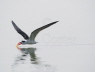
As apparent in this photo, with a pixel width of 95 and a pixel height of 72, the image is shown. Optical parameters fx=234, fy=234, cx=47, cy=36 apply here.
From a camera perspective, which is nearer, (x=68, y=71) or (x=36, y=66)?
(x=68, y=71)

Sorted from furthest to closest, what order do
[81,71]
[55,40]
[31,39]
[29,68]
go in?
[55,40], [31,39], [29,68], [81,71]

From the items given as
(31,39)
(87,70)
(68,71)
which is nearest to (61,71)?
(68,71)

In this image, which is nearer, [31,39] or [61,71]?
[61,71]

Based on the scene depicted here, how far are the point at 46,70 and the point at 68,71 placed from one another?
3.23 feet

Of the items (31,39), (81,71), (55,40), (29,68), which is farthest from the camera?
(55,40)

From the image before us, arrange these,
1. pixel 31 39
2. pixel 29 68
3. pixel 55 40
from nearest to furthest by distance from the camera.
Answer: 1. pixel 29 68
2. pixel 31 39
3. pixel 55 40

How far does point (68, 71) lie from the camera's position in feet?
33.4

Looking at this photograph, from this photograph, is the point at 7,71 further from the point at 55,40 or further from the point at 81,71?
the point at 55,40

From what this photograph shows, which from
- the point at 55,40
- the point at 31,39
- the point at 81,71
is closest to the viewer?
the point at 81,71

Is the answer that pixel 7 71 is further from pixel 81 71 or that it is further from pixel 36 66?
pixel 81 71

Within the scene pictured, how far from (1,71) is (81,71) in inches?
137

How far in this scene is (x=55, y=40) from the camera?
44562 millimetres

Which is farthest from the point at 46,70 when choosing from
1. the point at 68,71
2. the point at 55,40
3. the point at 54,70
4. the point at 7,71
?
the point at 55,40

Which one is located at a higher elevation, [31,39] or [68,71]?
[31,39]
